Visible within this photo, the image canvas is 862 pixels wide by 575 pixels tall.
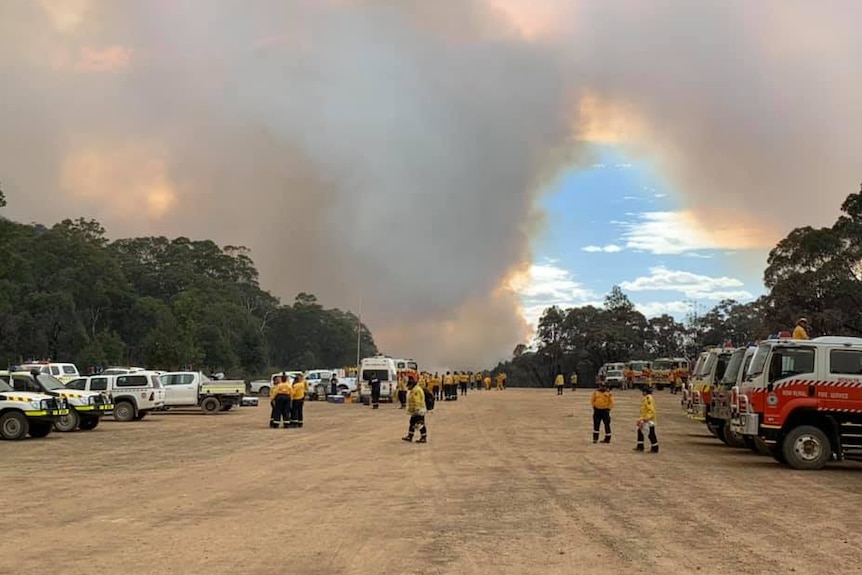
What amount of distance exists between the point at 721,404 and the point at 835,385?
3649 millimetres

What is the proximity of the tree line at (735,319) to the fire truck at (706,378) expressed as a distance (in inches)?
1066

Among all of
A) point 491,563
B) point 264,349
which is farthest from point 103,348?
point 491,563

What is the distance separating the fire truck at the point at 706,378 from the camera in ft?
76.4

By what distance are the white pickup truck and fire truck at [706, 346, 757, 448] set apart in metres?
23.0

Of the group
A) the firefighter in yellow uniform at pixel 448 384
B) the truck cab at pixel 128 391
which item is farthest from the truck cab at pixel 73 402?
the firefighter in yellow uniform at pixel 448 384

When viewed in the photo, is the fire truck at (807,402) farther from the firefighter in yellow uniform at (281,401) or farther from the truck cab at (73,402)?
the truck cab at (73,402)

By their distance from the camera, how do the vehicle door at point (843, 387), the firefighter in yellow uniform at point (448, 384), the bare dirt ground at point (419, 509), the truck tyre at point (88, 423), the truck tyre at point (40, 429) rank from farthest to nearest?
the firefighter in yellow uniform at point (448, 384), the truck tyre at point (88, 423), the truck tyre at point (40, 429), the vehicle door at point (843, 387), the bare dirt ground at point (419, 509)

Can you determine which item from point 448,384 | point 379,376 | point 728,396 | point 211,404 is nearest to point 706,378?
point 728,396

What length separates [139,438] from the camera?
81.2 ft

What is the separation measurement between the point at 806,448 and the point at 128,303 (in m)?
75.8

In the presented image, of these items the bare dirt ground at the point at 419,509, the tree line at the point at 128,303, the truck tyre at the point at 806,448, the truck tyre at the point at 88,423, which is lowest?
the truck tyre at the point at 88,423

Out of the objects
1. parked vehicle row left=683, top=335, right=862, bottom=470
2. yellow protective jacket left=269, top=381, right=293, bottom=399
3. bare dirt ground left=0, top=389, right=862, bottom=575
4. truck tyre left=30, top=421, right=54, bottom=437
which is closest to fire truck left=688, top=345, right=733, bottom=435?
bare dirt ground left=0, top=389, right=862, bottom=575

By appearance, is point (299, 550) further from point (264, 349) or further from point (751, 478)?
point (264, 349)

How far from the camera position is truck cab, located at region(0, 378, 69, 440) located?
2345 centimetres
